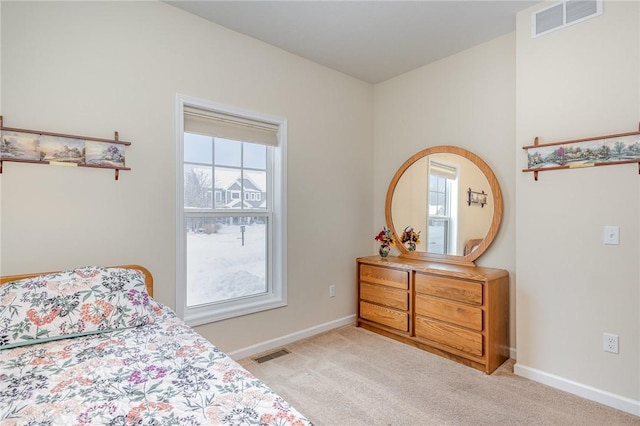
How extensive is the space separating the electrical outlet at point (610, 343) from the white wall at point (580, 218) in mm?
27

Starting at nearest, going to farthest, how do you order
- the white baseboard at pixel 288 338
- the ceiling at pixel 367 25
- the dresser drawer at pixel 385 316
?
the ceiling at pixel 367 25 → the white baseboard at pixel 288 338 → the dresser drawer at pixel 385 316

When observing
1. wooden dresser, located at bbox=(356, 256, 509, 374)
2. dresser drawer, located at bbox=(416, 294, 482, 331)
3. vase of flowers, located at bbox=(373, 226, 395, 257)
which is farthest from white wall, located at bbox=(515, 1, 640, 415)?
vase of flowers, located at bbox=(373, 226, 395, 257)

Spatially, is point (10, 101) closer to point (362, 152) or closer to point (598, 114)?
point (362, 152)

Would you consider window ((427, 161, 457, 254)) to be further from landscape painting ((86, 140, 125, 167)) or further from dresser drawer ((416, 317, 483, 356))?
landscape painting ((86, 140, 125, 167))

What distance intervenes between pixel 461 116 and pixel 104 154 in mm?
2979

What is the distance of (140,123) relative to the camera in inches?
90.6

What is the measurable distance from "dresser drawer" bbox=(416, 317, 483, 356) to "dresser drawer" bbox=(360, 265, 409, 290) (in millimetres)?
350

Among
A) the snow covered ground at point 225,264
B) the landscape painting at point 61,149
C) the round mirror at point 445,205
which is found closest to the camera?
the landscape painting at point 61,149

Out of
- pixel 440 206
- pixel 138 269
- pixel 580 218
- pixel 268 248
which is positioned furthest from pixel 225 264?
pixel 580 218

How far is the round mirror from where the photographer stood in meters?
2.94

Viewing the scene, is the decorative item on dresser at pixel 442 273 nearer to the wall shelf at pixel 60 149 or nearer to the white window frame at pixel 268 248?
the white window frame at pixel 268 248

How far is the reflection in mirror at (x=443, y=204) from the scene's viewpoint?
3.00 metres

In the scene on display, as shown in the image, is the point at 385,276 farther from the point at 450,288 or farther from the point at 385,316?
the point at 450,288

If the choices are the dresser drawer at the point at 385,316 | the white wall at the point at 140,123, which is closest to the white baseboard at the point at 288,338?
the white wall at the point at 140,123
